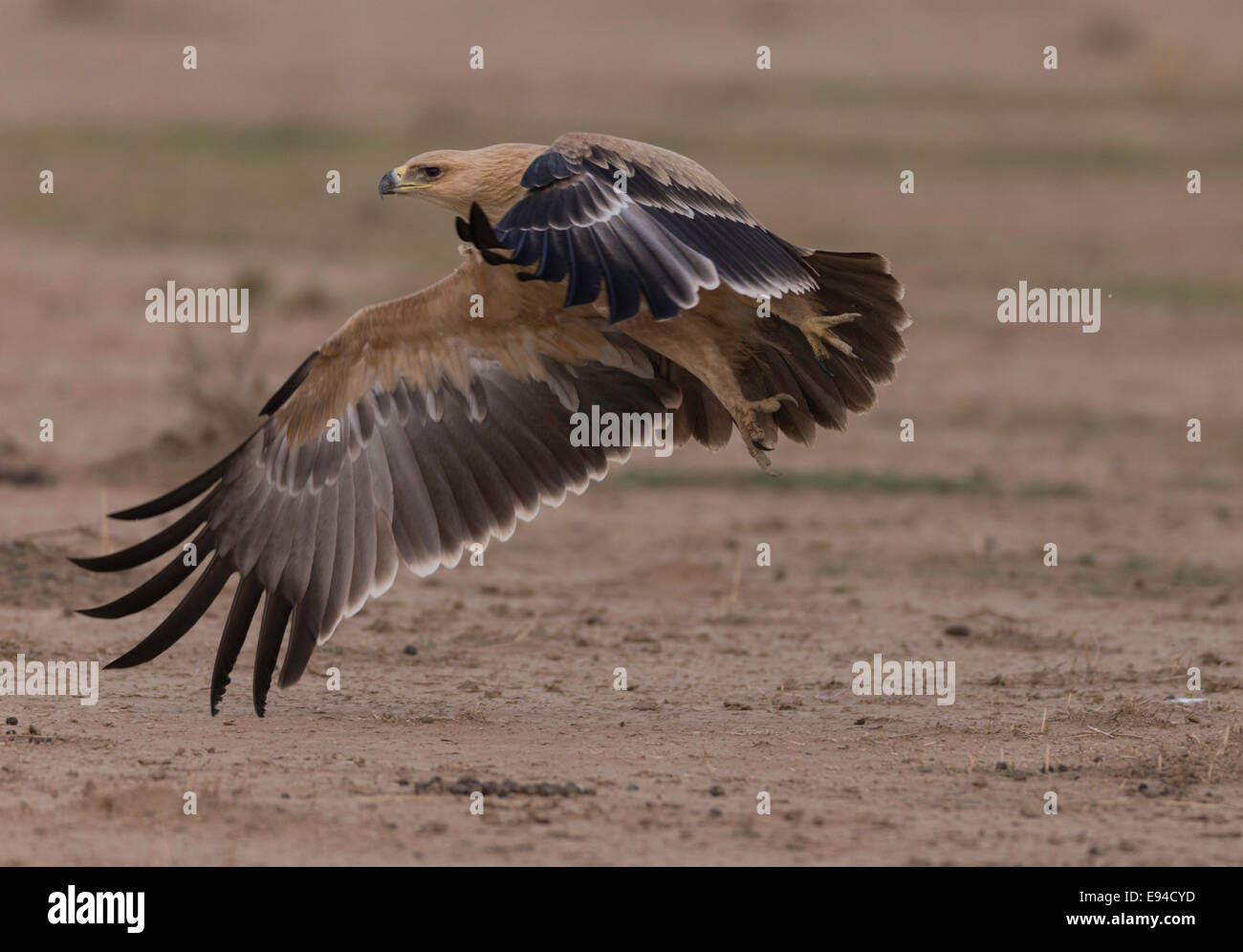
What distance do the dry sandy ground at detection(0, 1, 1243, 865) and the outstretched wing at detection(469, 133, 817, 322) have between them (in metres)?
1.53

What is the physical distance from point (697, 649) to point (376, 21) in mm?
22202

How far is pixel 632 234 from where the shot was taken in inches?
215

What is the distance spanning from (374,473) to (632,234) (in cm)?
165

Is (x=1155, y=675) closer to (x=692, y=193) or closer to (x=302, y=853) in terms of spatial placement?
(x=692, y=193)

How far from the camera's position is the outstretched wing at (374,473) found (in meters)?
6.40

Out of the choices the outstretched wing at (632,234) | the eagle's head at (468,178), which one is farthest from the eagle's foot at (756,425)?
the eagle's head at (468,178)

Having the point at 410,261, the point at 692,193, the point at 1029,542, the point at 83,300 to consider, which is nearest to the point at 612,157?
the point at 692,193

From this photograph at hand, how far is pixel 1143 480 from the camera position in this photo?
1226cm

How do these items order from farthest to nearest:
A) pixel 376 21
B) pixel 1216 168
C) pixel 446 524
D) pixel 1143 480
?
pixel 376 21, pixel 1216 168, pixel 1143 480, pixel 446 524
